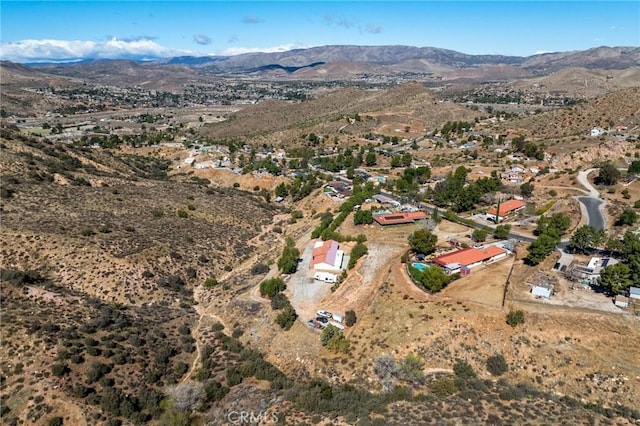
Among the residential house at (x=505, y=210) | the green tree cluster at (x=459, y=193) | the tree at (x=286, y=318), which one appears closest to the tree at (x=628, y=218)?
the residential house at (x=505, y=210)

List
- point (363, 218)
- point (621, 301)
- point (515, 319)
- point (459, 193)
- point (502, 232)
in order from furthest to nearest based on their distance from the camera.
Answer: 1. point (459, 193)
2. point (363, 218)
3. point (502, 232)
4. point (621, 301)
5. point (515, 319)

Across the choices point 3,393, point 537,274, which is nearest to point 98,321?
point 3,393

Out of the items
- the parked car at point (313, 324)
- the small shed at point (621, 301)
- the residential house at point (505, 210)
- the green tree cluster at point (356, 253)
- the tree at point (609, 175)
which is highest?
the tree at point (609, 175)

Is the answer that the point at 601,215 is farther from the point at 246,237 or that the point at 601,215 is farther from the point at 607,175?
the point at 246,237

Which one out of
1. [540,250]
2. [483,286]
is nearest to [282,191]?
[483,286]

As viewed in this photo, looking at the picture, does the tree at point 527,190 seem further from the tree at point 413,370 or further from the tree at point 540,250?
the tree at point 413,370

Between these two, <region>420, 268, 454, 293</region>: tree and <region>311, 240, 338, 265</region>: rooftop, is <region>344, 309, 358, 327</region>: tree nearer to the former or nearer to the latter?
<region>420, 268, 454, 293</region>: tree

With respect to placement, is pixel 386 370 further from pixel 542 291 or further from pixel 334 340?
pixel 542 291
